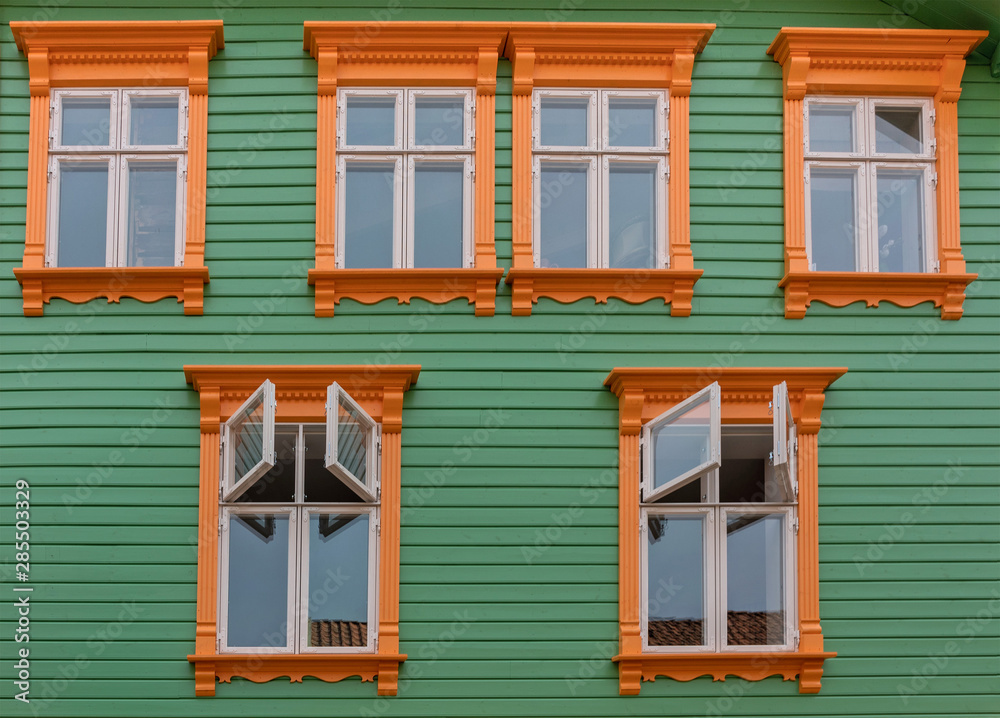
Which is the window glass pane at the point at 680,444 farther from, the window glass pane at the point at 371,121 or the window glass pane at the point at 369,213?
the window glass pane at the point at 371,121

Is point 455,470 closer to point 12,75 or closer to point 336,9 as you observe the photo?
point 336,9

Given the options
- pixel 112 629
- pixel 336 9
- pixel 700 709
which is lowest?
pixel 700 709

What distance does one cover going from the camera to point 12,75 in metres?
10.0

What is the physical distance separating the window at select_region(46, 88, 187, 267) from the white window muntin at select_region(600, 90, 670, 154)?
376 cm

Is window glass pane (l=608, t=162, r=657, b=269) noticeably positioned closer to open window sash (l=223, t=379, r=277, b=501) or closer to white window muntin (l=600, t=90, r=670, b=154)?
white window muntin (l=600, t=90, r=670, b=154)

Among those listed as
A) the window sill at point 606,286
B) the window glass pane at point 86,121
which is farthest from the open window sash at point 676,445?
the window glass pane at point 86,121

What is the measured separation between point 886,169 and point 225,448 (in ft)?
21.0

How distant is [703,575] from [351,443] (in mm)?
3192

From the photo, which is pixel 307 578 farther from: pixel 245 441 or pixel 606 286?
pixel 606 286

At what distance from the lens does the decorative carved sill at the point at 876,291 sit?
9.82 m

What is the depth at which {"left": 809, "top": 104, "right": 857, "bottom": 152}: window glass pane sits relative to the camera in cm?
1023

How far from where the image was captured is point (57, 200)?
32.6ft

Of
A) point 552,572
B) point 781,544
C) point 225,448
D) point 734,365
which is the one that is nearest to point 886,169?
point 734,365

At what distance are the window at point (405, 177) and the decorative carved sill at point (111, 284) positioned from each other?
1.31m
